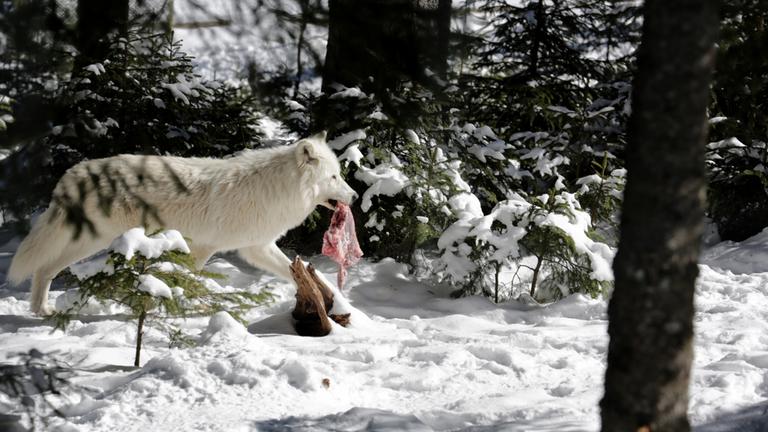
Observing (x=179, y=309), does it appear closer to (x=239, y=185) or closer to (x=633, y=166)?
(x=239, y=185)

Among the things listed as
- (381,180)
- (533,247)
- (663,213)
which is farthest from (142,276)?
(533,247)

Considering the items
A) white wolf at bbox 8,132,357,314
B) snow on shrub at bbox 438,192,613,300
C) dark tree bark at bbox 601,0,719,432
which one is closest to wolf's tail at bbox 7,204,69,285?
white wolf at bbox 8,132,357,314

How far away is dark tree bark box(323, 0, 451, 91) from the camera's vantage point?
120 inches

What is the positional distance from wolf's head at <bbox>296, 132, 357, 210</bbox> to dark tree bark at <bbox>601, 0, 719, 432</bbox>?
4.95 metres

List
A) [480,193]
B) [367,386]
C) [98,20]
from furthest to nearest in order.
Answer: [480,193] → [367,386] → [98,20]

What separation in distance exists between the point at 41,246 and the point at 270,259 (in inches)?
80.0

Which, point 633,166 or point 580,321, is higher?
point 633,166

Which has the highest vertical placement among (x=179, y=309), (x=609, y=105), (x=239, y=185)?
(x=609, y=105)

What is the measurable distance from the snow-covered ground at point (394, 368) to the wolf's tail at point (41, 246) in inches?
17.6

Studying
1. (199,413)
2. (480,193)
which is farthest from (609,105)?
(199,413)

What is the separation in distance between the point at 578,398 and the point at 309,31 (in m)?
2.53

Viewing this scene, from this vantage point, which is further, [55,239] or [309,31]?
[55,239]

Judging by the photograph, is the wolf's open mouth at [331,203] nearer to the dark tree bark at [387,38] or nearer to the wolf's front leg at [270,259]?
the wolf's front leg at [270,259]

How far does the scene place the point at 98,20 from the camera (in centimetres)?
311
